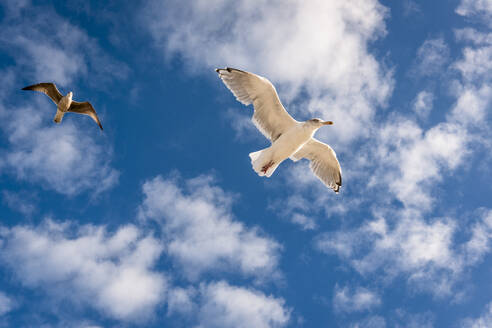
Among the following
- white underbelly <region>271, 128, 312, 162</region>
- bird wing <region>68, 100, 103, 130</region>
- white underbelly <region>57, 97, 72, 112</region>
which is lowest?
white underbelly <region>271, 128, 312, 162</region>

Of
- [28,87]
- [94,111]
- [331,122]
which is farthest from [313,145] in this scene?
[28,87]

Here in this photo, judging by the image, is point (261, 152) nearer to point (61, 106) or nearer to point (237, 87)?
point (237, 87)

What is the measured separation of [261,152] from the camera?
11523 mm

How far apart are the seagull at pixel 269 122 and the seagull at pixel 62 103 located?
5933 mm

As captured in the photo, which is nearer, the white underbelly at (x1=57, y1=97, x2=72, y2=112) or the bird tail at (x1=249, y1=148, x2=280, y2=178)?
the bird tail at (x1=249, y1=148, x2=280, y2=178)

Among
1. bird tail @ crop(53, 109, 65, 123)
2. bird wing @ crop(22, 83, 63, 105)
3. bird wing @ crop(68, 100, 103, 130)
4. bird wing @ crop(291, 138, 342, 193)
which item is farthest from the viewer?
bird wing @ crop(68, 100, 103, 130)

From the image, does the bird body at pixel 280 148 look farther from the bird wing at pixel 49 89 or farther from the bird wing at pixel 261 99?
the bird wing at pixel 49 89

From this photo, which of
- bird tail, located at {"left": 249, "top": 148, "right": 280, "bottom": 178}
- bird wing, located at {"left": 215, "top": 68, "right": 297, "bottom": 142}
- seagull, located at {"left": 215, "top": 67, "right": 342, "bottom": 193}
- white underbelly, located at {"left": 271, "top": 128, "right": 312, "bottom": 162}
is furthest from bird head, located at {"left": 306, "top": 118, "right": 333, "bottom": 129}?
bird tail, located at {"left": 249, "top": 148, "right": 280, "bottom": 178}

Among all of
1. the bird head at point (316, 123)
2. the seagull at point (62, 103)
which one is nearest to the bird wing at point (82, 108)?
the seagull at point (62, 103)

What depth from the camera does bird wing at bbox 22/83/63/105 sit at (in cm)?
1449

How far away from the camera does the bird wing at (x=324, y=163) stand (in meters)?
12.7

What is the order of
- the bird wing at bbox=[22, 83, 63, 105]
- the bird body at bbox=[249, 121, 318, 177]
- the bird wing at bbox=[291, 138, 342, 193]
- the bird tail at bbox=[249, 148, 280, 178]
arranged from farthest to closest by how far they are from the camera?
the bird wing at bbox=[22, 83, 63, 105]
the bird wing at bbox=[291, 138, 342, 193]
the bird tail at bbox=[249, 148, 280, 178]
the bird body at bbox=[249, 121, 318, 177]

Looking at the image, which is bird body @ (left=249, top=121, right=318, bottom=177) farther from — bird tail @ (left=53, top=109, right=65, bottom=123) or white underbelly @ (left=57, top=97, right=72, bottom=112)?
bird tail @ (left=53, top=109, right=65, bottom=123)

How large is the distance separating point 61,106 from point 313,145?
803 cm
